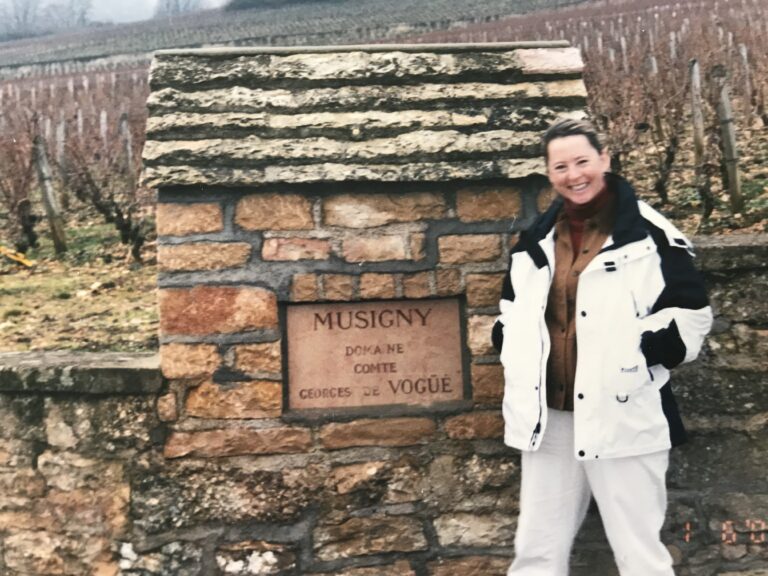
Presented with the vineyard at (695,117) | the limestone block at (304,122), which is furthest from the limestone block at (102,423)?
the vineyard at (695,117)

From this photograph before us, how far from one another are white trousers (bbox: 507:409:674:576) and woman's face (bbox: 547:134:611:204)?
2.31 feet

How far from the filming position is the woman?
261 cm

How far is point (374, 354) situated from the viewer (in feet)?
11.3

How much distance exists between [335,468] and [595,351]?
1273mm

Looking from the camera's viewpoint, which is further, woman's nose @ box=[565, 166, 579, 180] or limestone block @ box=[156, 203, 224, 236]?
limestone block @ box=[156, 203, 224, 236]

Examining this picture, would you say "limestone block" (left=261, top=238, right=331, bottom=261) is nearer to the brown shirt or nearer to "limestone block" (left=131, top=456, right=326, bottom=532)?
"limestone block" (left=131, top=456, right=326, bottom=532)

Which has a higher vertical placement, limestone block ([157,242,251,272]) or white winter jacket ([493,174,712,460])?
limestone block ([157,242,251,272])

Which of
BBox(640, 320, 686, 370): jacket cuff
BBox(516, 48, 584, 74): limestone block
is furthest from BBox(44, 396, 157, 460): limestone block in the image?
BBox(516, 48, 584, 74): limestone block

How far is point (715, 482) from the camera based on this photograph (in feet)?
11.4

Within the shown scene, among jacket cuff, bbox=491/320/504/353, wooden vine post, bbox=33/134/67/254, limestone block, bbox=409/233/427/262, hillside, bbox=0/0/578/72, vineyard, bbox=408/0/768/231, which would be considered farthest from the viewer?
hillside, bbox=0/0/578/72

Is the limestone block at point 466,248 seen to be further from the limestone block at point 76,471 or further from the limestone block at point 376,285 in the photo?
the limestone block at point 76,471

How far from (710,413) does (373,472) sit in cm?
137

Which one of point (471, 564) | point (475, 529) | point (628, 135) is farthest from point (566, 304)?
point (628, 135)

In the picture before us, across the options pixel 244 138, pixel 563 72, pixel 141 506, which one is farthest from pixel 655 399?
pixel 141 506
